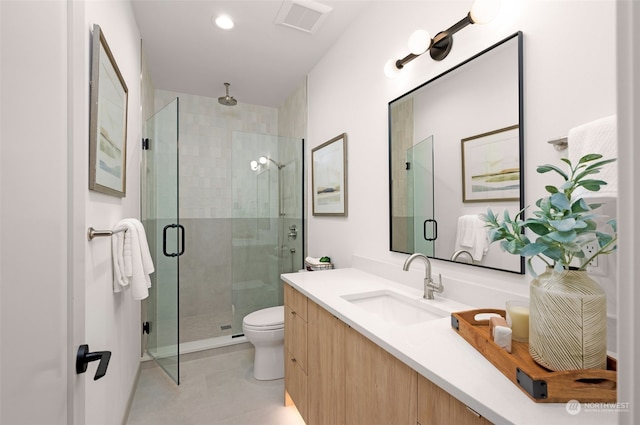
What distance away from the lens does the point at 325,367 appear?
4.58 ft

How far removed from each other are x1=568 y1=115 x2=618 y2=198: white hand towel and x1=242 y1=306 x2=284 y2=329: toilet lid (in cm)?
194

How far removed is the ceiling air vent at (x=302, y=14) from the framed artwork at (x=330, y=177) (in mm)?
804

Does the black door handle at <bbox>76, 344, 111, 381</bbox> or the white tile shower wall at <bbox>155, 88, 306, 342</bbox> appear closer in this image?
Result: the black door handle at <bbox>76, 344, 111, 381</bbox>

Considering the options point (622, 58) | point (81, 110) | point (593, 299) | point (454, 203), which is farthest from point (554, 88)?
point (81, 110)

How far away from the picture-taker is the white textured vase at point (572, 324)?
0.66 m

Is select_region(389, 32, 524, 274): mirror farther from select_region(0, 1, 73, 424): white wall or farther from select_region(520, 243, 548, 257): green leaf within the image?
select_region(0, 1, 73, 424): white wall

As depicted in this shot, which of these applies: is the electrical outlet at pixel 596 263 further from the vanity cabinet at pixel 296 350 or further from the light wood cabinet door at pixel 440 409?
the vanity cabinet at pixel 296 350

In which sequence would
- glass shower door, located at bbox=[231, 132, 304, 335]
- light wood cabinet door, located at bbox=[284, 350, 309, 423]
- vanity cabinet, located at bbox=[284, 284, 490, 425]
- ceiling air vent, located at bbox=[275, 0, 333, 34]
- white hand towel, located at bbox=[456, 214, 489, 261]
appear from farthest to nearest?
glass shower door, located at bbox=[231, 132, 304, 335]
ceiling air vent, located at bbox=[275, 0, 333, 34]
light wood cabinet door, located at bbox=[284, 350, 309, 423]
white hand towel, located at bbox=[456, 214, 489, 261]
vanity cabinet, located at bbox=[284, 284, 490, 425]

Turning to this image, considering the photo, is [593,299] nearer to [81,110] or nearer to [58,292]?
[58,292]

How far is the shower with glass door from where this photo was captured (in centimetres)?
221

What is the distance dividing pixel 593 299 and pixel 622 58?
559 mm

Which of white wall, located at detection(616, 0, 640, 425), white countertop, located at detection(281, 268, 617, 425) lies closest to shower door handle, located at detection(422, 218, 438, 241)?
white countertop, located at detection(281, 268, 617, 425)

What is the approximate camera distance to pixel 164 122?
2.19 meters

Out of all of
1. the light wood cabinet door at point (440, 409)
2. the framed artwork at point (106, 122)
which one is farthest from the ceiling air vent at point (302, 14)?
the light wood cabinet door at point (440, 409)
